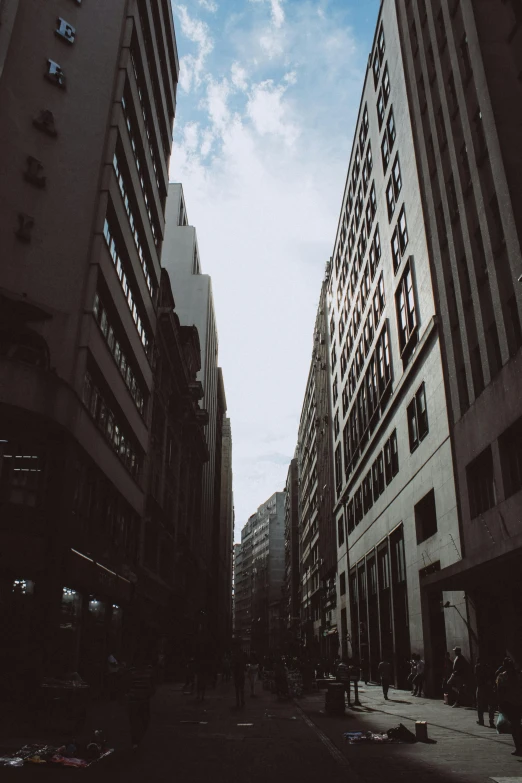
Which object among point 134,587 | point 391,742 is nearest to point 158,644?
point 134,587

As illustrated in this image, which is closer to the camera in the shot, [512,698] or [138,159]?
[512,698]

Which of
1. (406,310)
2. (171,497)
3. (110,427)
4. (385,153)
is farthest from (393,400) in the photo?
(171,497)

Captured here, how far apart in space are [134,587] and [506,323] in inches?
969

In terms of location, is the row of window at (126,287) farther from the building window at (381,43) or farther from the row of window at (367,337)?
the building window at (381,43)

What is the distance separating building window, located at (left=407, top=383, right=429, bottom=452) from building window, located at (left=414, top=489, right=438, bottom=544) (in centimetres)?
292

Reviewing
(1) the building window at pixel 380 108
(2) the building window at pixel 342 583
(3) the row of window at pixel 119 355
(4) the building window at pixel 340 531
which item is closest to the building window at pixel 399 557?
(3) the row of window at pixel 119 355

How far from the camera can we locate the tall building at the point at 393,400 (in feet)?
91.1

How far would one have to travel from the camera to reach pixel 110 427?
3098 cm

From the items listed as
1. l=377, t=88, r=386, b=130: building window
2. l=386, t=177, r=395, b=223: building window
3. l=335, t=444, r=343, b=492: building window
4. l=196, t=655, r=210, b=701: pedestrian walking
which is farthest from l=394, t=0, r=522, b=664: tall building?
l=335, t=444, r=343, b=492: building window

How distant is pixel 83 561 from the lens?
2375cm

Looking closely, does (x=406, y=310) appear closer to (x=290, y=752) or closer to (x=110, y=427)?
(x=110, y=427)

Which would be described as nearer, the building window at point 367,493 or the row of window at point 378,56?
the row of window at point 378,56

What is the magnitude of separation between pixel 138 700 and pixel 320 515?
66.4 metres

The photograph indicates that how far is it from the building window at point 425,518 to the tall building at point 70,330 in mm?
→ 15073
